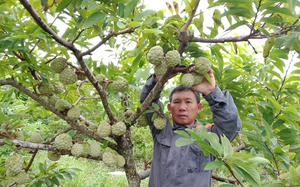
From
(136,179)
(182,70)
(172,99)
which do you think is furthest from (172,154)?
(182,70)

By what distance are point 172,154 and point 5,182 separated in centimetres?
147

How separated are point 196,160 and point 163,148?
315 millimetres

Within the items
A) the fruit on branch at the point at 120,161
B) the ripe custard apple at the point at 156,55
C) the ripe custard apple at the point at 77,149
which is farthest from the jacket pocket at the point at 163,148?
the ripe custard apple at the point at 156,55

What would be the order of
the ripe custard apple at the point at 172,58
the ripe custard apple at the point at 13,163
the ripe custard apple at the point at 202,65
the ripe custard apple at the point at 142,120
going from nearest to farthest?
the ripe custard apple at the point at 172,58, the ripe custard apple at the point at 202,65, the ripe custard apple at the point at 13,163, the ripe custard apple at the point at 142,120

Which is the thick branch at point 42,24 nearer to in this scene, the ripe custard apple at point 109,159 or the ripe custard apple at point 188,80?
the ripe custard apple at point 188,80

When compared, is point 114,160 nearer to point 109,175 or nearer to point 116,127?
point 116,127

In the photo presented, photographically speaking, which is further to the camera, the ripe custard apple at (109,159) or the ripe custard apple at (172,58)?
the ripe custard apple at (109,159)

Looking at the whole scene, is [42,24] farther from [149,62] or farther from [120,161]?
[120,161]

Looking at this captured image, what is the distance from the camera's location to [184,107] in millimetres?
2061

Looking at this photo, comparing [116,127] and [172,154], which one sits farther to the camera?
[172,154]

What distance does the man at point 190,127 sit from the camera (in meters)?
1.73

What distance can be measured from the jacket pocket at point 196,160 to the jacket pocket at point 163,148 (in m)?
0.22

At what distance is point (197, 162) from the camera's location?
76.7 inches

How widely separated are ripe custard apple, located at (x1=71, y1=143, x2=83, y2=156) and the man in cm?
64
